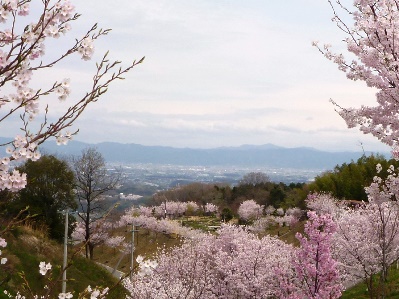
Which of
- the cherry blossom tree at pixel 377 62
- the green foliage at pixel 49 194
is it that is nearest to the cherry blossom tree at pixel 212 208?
the green foliage at pixel 49 194

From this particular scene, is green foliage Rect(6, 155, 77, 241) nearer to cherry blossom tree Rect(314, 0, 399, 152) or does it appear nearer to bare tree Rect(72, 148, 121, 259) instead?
bare tree Rect(72, 148, 121, 259)

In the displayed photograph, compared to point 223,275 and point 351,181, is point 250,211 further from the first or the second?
point 223,275

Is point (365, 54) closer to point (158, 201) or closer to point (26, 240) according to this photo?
point (26, 240)

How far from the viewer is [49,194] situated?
27031 mm

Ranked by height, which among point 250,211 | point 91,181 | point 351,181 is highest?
point 91,181

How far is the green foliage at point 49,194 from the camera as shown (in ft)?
87.0

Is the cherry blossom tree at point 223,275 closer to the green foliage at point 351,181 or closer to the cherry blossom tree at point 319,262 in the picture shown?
the cherry blossom tree at point 319,262

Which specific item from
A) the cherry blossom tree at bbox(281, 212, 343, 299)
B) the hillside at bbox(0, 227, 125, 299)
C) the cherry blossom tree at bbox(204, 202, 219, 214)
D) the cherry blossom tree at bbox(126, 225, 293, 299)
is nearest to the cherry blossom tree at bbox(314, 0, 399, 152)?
the cherry blossom tree at bbox(281, 212, 343, 299)

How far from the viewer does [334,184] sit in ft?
169

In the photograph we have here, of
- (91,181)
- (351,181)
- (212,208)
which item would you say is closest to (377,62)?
(91,181)

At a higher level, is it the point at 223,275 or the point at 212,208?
the point at 223,275

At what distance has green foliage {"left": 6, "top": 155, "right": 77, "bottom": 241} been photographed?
26.5 m

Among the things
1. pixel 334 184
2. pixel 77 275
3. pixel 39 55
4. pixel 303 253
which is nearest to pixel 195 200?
pixel 334 184

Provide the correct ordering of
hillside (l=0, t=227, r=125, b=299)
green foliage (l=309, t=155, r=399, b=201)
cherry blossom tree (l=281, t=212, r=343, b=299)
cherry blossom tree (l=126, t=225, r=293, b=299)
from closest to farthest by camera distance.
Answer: cherry blossom tree (l=281, t=212, r=343, b=299)
cherry blossom tree (l=126, t=225, r=293, b=299)
hillside (l=0, t=227, r=125, b=299)
green foliage (l=309, t=155, r=399, b=201)
